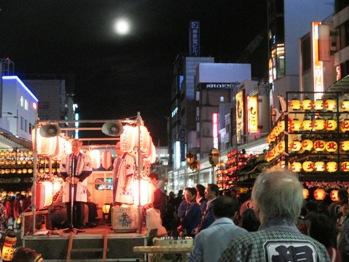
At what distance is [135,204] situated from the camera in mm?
13828

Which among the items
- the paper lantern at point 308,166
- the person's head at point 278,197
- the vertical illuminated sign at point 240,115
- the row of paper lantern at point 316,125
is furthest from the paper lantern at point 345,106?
the vertical illuminated sign at point 240,115

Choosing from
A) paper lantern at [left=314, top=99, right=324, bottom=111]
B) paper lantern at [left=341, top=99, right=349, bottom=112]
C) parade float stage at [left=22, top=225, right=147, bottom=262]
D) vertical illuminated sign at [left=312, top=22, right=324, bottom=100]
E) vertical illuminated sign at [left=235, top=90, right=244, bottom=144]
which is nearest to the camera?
parade float stage at [left=22, top=225, right=147, bottom=262]

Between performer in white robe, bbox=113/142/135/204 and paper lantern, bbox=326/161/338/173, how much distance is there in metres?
9.26

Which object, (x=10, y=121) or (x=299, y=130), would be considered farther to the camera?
(x=10, y=121)

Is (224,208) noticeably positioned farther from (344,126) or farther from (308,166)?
(344,126)

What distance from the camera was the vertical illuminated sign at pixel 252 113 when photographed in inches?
1673

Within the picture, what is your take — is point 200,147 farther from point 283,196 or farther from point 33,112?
point 283,196

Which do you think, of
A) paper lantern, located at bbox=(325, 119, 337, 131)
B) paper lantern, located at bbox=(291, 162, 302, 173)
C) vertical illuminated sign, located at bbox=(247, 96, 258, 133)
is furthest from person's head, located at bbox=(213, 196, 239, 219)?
vertical illuminated sign, located at bbox=(247, 96, 258, 133)

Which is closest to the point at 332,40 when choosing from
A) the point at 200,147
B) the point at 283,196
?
the point at 283,196

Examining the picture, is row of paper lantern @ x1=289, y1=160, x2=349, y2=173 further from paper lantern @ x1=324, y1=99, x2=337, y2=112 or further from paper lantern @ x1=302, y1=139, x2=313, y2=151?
paper lantern @ x1=324, y1=99, x2=337, y2=112

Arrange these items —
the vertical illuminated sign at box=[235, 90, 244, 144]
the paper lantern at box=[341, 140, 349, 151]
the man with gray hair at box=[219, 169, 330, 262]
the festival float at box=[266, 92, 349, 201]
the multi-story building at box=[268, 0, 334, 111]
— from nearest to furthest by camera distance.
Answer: the man with gray hair at box=[219, 169, 330, 262]
the festival float at box=[266, 92, 349, 201]
the paper lantern at box=[341, 140, 349, 151]
the multi-story building at box=[268, 0, 334, 111]
the vertical illuminated sign at box=[235, 90, 244, 144]

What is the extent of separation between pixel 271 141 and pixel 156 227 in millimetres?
11826

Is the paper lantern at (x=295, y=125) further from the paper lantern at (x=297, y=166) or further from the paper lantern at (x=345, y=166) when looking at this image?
the paper lantern at (x=345, y=166)

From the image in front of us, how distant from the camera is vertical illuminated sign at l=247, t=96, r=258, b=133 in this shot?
42500 millimetres
